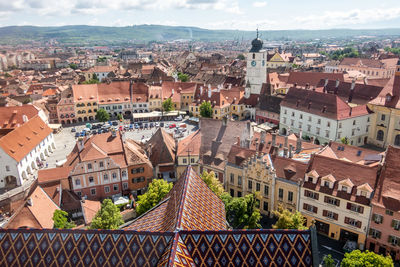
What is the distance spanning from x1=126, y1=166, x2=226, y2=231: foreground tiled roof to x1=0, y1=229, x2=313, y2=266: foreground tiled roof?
1.82 m

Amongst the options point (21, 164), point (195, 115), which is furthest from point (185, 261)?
point (195, 115)

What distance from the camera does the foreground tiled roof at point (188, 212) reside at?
82.3 feet

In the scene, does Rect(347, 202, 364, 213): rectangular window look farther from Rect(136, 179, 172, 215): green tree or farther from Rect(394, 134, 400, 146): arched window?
Rect(394, 134, 400, 146): arched window

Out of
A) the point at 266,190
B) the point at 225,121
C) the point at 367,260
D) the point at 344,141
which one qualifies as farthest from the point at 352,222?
the point at 344,141

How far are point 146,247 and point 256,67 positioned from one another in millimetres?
105534

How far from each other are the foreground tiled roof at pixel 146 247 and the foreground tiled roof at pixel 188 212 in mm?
1823

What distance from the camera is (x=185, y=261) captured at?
21672 mm

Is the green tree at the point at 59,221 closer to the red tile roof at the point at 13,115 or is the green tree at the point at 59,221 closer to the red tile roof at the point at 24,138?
the red tile roof at the point at 24,138

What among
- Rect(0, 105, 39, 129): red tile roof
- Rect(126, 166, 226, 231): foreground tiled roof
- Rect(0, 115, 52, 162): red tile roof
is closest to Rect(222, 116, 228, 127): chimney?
Rect(126, 166, 226, 231): foreground tiled roof

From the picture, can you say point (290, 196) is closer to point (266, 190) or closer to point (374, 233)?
point (266, 190)

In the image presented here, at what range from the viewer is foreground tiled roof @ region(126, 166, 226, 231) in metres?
25.1

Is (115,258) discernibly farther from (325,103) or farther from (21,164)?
(325,103)

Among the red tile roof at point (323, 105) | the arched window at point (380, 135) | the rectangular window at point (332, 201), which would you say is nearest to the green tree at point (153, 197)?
the rectangular window at point (332, 201)

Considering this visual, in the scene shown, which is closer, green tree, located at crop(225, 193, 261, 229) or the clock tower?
green tree, located at crop(225, 193, 261, 229)
